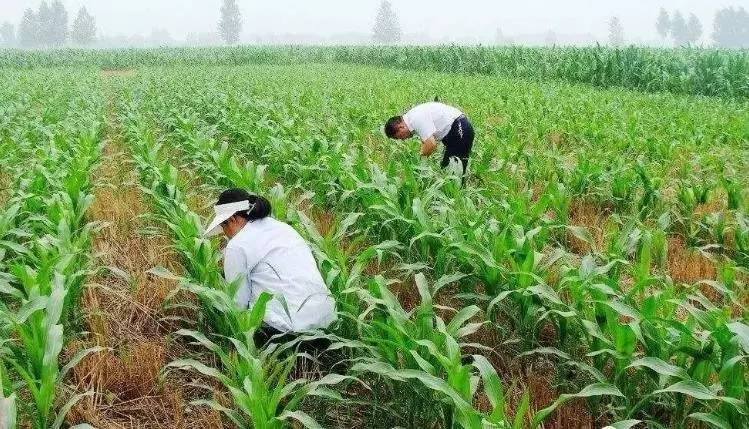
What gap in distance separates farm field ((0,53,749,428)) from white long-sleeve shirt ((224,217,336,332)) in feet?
0.46

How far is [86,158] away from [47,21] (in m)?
112

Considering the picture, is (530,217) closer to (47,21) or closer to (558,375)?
(558,375)

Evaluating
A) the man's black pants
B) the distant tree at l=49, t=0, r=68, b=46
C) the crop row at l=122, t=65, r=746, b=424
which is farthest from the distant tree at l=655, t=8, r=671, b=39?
the crop row at l=122, t=65, r=746, b=424

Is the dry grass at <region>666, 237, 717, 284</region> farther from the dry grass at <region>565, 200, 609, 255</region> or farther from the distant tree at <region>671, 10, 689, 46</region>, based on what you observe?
the distant tree at <region>671, 10, 689, 46</region>

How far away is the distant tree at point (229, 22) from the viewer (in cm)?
9300

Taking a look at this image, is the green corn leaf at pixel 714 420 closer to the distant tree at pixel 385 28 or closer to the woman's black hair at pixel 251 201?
the woman's black hair at pixel 251 201

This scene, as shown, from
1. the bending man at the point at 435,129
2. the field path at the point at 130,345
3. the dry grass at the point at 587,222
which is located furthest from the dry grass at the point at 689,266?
the field path at the point at 130,345

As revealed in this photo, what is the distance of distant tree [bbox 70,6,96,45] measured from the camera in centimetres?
9938

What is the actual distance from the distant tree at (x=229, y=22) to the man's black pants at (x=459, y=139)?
92.7 m

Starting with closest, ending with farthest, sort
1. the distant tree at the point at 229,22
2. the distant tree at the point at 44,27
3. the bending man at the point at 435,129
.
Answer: the bending man at the point at 435,129 → the distant tree at the point at 229,22 → the distant tree at the point at 44,27

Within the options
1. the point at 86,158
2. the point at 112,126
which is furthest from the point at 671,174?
the point at 112,126

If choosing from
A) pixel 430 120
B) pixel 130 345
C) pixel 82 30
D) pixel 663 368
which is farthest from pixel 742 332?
pixel 82 30

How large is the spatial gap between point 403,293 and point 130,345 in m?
1.63

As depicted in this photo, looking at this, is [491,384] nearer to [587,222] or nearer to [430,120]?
[587,222]
